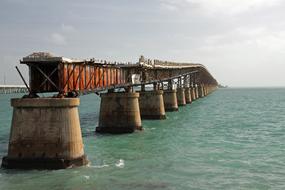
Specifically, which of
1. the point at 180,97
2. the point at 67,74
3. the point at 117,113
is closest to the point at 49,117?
the point at 67,74

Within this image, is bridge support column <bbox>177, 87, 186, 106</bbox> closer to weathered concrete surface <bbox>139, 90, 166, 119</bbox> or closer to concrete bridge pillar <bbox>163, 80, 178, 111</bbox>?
concrete bridge pillar <bbox>163, 80, 178, 111</bbox>

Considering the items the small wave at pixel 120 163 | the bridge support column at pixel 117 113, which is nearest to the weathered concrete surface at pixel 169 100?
the bridge support column at pixel 117 113

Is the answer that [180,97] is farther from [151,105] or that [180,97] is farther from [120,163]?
[120,163]

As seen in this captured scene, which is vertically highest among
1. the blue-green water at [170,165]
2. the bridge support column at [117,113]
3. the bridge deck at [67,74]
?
the bridge deck at [67,74]

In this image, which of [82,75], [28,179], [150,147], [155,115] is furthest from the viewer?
[155,115]

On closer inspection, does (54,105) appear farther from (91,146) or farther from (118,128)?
(118,128)

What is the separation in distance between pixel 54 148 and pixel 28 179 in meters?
2.27

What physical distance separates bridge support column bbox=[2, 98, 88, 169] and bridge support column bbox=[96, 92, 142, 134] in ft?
63.1

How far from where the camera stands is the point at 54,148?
23844mm

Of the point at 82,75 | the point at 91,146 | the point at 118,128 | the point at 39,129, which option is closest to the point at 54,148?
the point at 39,129

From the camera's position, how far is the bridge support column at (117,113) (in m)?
43.6

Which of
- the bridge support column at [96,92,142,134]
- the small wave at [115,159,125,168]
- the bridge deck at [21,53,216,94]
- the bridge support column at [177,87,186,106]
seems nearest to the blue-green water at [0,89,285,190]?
the small wave at [115,159,125,168]

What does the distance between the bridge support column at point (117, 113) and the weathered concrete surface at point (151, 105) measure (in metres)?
16.1

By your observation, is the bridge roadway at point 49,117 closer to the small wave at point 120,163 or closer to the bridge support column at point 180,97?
the small wave at point 120,163
